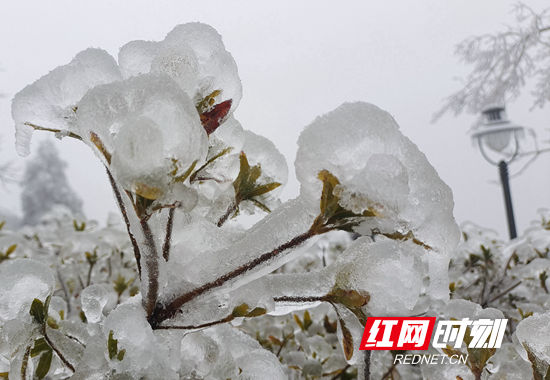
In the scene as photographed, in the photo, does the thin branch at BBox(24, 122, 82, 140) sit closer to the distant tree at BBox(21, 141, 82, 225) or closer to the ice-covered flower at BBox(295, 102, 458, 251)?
the ice-covered flower at BBox(295, 102, 458, 251)

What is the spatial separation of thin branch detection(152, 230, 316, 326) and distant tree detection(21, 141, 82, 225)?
A: 27412 mm

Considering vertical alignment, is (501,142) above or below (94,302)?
below

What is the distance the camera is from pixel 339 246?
311 centimetres

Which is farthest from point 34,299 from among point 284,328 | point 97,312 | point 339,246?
point 339,246

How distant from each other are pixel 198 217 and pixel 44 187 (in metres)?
28.8

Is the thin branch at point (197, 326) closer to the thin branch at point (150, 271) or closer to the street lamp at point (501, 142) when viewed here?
the thin branch at point (150, 271)

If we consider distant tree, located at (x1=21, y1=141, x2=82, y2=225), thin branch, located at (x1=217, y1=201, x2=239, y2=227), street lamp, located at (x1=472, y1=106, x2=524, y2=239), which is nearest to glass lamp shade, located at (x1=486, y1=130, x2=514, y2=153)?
street lamp, located at (x1=472, y1=106, x2=524, y2=239)

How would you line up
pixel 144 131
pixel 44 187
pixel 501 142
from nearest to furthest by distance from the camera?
pixel 144 131, pixel 501 142, pixel 44 187

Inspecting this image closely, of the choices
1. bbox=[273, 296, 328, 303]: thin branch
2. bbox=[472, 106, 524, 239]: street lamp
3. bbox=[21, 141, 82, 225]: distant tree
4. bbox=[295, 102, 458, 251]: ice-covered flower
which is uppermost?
bbox=[295, 102, 458, 251]: ice-covered flower

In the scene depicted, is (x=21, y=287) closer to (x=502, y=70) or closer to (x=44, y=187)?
(x=502, y=70)

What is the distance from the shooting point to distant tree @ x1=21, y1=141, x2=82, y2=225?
2662 centimetres

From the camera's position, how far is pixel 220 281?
0.48 m

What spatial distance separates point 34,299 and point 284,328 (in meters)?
1.12
